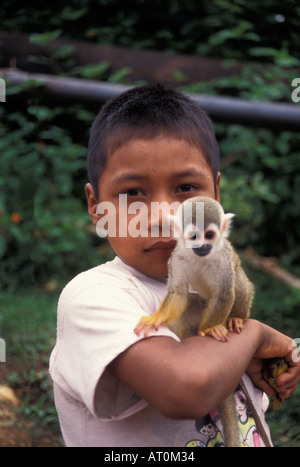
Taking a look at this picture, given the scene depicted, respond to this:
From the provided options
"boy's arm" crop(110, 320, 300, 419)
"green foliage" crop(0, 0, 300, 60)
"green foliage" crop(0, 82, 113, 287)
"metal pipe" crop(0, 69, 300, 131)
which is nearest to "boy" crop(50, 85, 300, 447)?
"boy's arm" crop(110, 320, 300, 419)

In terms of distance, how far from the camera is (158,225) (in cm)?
119

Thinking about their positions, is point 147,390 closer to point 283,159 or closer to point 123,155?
point 123,155

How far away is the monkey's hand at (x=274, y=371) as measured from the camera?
53.5 inches

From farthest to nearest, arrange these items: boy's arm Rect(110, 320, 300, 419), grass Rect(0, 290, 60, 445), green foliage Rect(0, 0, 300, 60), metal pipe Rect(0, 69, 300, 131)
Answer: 1. green foliage Rect(0, 0, 300, 60)
2. metal pipe Rect(0, 69, 300, 131)
3. grass Rect(0, 290, 60, 445)
4. boy's arm Rect(110, 320, 300, 419)

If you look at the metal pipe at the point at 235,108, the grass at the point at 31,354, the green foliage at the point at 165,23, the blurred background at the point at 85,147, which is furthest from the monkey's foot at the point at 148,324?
the green foliage at the point at 165,23

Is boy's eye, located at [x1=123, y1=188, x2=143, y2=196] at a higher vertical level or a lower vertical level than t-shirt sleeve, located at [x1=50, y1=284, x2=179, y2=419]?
higher

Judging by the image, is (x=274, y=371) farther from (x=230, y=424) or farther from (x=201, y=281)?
(x=201, y=281)

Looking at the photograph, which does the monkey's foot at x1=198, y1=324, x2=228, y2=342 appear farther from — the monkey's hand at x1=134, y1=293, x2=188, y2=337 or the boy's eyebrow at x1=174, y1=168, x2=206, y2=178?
→ the boy's eyebrow at x1=174, y1=168, x2=206, y2=178

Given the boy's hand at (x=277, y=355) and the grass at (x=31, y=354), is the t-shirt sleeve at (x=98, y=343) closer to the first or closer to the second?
the boy's hand at (x=277, y=355)

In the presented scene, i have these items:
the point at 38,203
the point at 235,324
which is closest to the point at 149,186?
the point at 235,324

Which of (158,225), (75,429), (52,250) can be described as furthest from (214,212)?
(52,250)

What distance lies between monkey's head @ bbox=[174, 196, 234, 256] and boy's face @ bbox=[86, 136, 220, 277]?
48 mm

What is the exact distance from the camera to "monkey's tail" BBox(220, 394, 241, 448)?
1.25 meters

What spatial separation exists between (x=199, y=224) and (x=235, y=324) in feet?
1.03
